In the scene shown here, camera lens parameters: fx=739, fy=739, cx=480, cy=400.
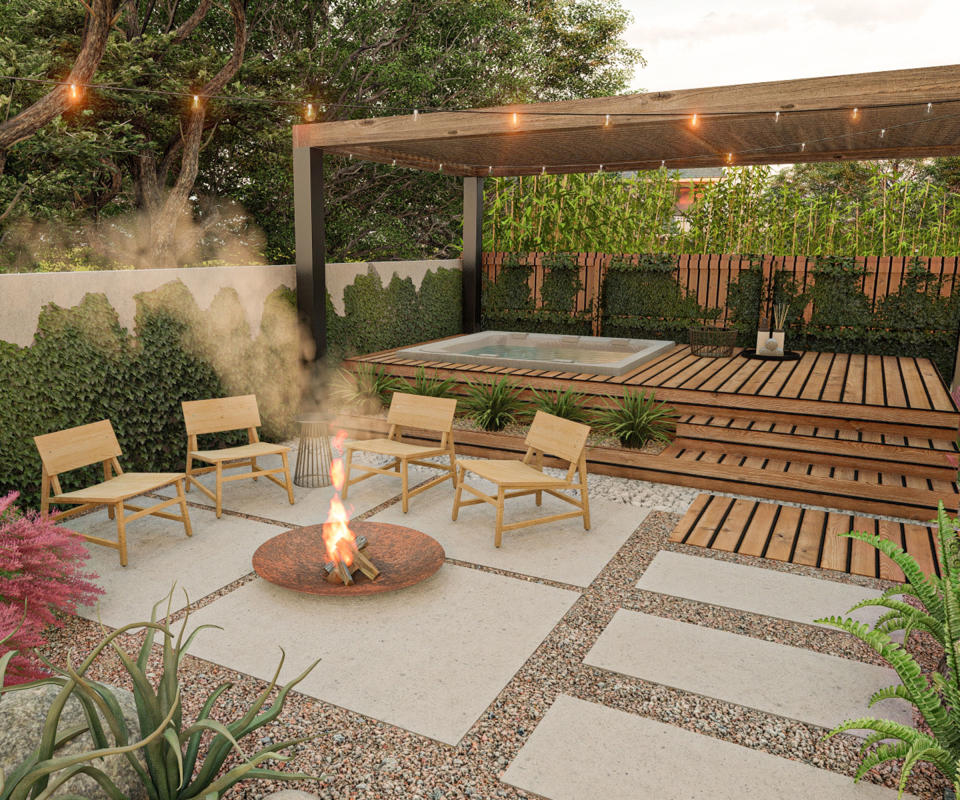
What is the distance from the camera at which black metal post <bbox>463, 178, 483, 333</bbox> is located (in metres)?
10.4

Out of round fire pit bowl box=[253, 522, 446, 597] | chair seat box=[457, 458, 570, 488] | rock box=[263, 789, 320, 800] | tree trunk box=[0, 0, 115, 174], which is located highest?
tree trunk box=[0, 0, 115, 174]

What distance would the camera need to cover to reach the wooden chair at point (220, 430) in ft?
17.1

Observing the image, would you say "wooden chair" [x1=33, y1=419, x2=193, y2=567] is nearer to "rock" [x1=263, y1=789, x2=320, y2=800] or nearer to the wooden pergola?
"rock" [x1=263, y1=789, x2=320, y2=800]

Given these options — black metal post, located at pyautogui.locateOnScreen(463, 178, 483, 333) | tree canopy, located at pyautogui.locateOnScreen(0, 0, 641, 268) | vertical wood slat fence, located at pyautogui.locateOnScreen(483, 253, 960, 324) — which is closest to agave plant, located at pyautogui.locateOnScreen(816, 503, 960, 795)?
vertical wood slat fence, located at pyautogui.locateOnScreen(483, 253, 960, 324)

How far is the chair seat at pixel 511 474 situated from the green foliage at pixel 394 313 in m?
3.48

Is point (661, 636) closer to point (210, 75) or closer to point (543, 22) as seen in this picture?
point (210, 75)

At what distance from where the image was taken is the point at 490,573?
4230 mm

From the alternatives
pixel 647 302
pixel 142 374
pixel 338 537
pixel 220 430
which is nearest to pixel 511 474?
pixel 338 537

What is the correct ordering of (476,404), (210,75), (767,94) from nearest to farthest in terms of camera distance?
(767,94)
(476,404)
(210,75)

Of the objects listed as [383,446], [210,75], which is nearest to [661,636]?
[383,446]

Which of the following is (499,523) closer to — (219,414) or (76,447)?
(219,414)

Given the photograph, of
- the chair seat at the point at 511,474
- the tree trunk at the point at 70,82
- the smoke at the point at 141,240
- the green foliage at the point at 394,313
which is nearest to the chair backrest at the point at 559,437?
the chair seat at the point at 511,474

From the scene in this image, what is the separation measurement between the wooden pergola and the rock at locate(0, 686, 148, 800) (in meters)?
5.24

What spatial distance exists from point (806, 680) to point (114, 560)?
3.77 metres
